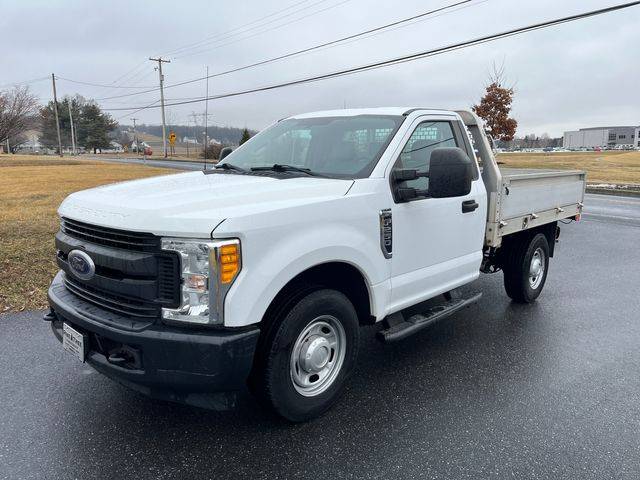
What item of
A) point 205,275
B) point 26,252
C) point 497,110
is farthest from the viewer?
point 497,110

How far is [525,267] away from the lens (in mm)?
5352

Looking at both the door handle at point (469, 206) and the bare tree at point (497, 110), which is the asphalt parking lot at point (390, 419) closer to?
the door handle at point (469, 206)

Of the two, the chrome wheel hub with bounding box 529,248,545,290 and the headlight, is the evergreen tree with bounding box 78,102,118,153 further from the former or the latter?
the headlight

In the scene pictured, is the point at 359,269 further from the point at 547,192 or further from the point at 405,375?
the point at 547,192

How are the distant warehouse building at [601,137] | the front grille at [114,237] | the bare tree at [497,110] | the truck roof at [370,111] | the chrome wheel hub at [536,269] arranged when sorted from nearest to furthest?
1. the front grille at [114,237]
2. the truck roof at [370,111]
3. the chrome wheel hub at [536,269]
4. the bare tree at [497,110]
5. the distant warehouse building at [601,137]

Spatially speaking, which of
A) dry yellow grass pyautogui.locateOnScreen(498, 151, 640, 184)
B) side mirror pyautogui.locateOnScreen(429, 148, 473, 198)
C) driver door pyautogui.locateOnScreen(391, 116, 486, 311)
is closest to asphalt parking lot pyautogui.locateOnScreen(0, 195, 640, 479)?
driver door pyautogui.locateOnScreen(391, 116, 486, 311)

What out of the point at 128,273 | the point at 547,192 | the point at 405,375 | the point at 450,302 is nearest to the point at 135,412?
the point at 128,273

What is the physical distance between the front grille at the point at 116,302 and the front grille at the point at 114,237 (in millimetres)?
283

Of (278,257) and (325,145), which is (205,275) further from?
(325,145)

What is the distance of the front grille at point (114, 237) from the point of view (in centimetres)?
260

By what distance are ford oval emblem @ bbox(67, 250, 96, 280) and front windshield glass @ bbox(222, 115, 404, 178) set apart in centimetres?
157

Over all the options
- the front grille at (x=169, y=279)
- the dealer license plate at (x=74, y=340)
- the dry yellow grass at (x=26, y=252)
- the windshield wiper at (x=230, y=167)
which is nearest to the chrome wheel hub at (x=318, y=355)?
the front grille at (x=169, y=279)

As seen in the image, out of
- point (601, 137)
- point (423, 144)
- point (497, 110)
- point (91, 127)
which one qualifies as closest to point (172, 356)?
point (423, 144)

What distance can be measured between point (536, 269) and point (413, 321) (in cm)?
254
